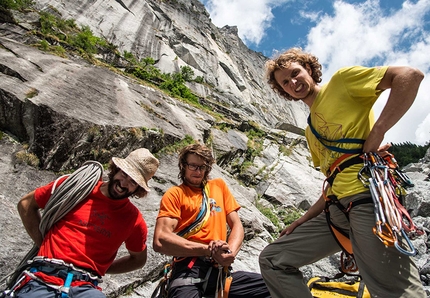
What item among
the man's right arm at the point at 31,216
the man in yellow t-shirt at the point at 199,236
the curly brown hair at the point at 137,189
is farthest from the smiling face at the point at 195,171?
the man's right arm at the point at 31,216

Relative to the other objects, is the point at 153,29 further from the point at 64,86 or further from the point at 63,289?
the point at 63,289

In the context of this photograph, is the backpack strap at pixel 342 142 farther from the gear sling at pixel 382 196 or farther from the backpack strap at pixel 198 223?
the backpack strap at pixel 198 223

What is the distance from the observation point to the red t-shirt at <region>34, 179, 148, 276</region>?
281cm

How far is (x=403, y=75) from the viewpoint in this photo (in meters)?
2.30

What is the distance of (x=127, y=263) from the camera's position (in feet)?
11.2

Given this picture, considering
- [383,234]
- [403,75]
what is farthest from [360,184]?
[403,75]

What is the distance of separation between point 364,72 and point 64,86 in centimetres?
790

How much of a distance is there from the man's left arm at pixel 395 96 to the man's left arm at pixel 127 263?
2578mm

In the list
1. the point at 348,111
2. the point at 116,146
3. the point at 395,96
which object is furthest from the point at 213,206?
the point at 116,146

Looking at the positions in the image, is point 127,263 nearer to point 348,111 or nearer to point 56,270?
point 56,270

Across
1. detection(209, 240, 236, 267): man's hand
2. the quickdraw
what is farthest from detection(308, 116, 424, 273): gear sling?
detection(209, 240, 236, 267): man's hand

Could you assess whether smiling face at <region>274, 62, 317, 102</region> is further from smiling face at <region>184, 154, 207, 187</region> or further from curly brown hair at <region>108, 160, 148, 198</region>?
curly brown hair at <region>108, 160, 148, 198</region>

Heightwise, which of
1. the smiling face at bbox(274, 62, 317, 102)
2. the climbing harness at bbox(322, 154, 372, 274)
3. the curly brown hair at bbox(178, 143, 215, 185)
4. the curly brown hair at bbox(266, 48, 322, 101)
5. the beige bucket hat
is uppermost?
the curly brown hair at bbox(266, 48, 322, 101)

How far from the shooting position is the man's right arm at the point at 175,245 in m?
3.17
